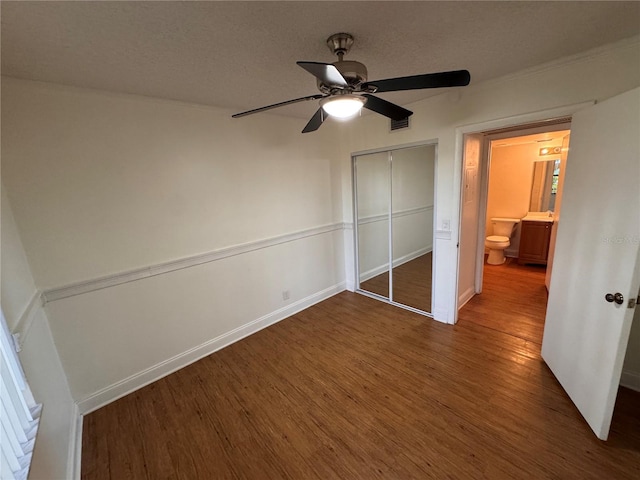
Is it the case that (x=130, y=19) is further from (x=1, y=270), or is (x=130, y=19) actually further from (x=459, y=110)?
(x=459, y=110)

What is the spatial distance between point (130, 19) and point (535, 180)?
5.76 m

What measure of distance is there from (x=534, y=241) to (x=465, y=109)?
10.4 ft

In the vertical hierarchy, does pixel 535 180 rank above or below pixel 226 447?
above

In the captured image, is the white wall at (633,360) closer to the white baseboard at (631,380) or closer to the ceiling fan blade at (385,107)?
the white baseboard at (631,380)

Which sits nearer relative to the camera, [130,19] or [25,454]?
[25,454]

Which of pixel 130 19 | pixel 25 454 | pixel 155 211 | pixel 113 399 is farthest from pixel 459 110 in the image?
pixel 113 399

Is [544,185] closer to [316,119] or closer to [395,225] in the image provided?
[395,225]

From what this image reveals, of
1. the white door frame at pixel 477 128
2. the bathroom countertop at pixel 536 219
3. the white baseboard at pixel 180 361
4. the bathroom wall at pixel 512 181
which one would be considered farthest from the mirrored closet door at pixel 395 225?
the bathroom countertop at pixel 536 219

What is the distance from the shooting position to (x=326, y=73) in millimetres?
1216

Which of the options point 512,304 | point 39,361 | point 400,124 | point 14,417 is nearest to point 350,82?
point 400,124

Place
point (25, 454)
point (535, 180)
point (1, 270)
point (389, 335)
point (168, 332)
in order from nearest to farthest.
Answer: point (25, 454) → point (1, 270) → point (168, 332) → point (389, 335) → point (535, 180)

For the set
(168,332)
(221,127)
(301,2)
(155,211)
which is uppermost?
(301,2)

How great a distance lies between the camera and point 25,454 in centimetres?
105

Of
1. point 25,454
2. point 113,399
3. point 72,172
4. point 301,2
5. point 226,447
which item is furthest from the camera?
point 113,399
